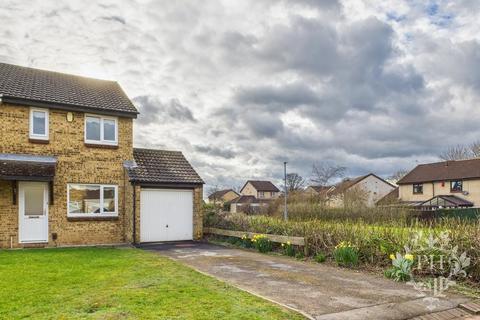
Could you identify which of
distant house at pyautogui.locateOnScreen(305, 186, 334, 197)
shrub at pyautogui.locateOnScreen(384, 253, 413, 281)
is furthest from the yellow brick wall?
Result: distant house at pyautogui.locateOnScreen(305, 186, 334, 197)

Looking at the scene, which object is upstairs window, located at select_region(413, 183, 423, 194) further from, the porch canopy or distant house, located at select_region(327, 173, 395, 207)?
the porch canopy

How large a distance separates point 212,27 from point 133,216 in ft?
28.0

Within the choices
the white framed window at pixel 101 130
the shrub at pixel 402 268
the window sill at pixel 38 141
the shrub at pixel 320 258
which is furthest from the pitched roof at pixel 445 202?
the window sill at pixel 38 141

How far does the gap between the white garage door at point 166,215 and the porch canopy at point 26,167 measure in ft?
12.9

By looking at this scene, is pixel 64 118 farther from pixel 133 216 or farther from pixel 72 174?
pixel 133 216

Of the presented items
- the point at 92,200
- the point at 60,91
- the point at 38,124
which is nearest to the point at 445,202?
the point at 92,200

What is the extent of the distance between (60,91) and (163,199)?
260 inches

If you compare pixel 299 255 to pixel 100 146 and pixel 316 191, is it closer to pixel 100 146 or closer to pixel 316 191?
pixel 100 146

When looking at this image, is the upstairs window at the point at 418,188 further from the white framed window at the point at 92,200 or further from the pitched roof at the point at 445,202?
the white framed window at the point at 92,200

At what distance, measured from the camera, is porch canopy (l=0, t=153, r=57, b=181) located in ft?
49.7

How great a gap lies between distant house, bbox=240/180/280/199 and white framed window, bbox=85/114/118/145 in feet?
268

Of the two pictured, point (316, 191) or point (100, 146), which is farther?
point (316, 191)

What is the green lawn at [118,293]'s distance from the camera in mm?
6613

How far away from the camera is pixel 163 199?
18.8 meters
